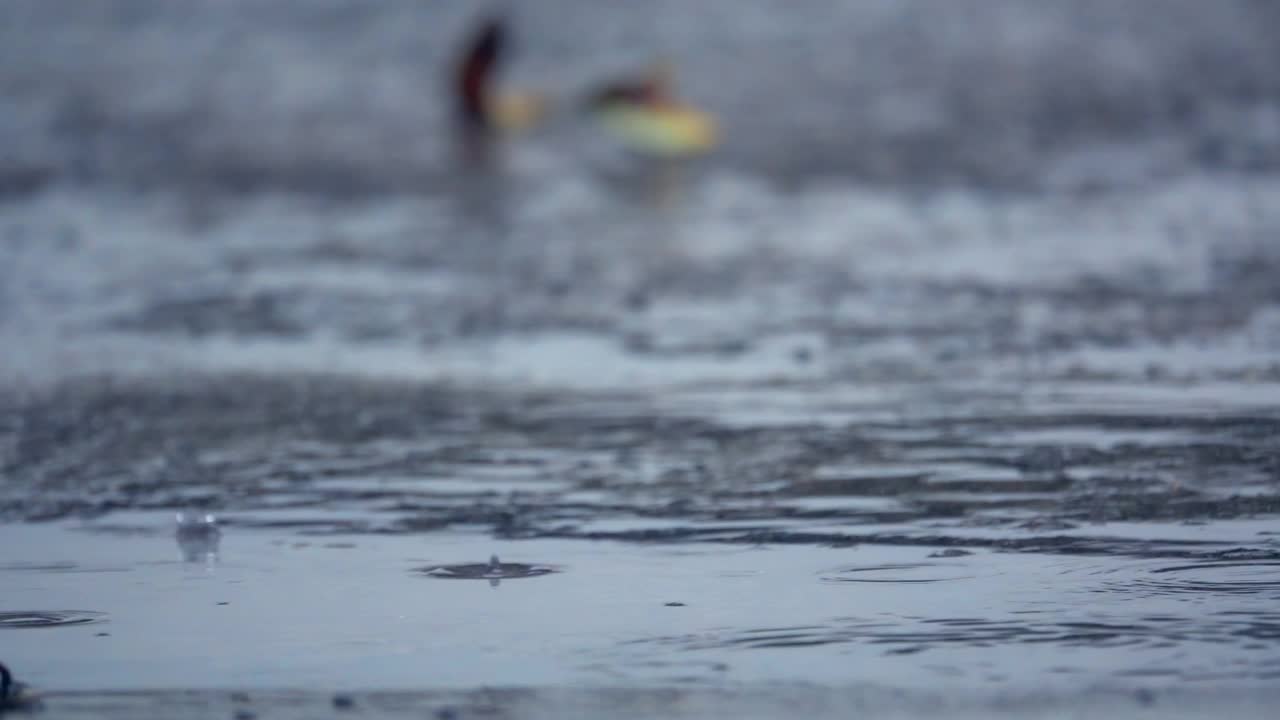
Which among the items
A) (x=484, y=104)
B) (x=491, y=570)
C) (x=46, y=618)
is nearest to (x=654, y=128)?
(x=484, y=104)

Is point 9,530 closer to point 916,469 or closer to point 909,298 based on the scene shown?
point 916,469

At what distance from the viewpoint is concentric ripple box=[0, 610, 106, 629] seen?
19.1 feet

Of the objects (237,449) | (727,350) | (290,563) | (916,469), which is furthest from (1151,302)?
(290,563)

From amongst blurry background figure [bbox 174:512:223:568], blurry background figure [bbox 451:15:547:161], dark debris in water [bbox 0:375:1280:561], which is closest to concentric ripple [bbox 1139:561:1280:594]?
dark debris in water [bbox 0:375:1280:561]

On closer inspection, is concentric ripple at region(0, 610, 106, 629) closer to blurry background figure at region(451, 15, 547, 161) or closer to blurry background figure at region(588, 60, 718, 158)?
blurry background figure at region(588, 60, 718, 158)

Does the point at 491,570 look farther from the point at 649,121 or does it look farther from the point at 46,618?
the point at 649,121

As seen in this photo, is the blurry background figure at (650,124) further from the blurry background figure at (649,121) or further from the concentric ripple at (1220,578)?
the concentric ripple at (1220,578)

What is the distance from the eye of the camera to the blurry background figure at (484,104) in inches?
806

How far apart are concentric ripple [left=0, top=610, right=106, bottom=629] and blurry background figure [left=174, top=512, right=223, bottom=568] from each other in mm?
659

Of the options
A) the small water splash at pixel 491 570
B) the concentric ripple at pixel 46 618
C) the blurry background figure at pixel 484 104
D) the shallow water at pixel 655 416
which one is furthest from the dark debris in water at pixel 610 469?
the blurry background figure at pixel 484 104

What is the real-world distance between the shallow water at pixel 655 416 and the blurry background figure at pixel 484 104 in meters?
0.27

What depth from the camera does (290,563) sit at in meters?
6.47

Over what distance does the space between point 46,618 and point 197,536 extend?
0.92 metres

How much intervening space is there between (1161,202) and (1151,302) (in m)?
4.86
